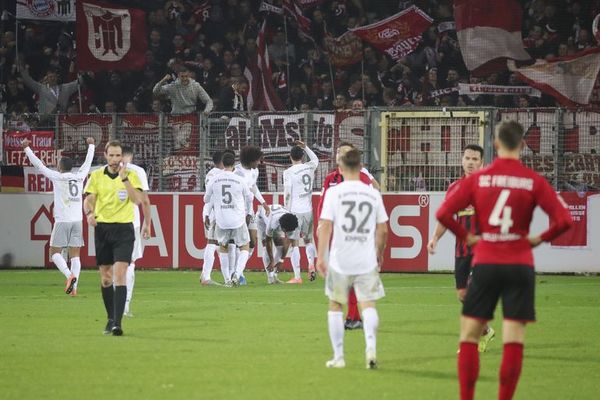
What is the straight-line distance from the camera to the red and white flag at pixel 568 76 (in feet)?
94.5

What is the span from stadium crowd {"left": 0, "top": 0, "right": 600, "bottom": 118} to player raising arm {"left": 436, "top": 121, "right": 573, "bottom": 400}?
65.3 ft

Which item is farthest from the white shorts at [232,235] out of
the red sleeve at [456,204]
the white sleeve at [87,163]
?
the red sleeve at [456,204]

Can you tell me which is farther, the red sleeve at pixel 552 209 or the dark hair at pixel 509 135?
the dark hair at pixel 509 135

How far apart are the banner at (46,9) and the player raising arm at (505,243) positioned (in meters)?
23.9

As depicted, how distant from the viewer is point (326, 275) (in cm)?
1196

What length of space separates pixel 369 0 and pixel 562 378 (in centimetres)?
2146

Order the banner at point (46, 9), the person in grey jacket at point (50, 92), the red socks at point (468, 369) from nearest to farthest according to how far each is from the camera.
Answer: the red socks at point (468, 369), the person in grey jacket at point (50, 92), the banner at point (46, 9)

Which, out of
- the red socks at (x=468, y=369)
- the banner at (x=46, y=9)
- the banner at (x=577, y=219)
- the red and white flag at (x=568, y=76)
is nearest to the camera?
the red socks at (x=468, y=369)

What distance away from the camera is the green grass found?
1091 centimetres

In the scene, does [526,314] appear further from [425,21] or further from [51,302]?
A: [425,21]

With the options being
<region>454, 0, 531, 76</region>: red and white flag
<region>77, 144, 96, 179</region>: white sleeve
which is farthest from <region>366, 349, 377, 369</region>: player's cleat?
<region>454, 0, 531, 76</region>: red and white flag

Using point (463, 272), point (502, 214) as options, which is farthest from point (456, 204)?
point (463, 272)

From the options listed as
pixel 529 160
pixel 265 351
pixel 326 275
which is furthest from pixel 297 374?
pixel 529 160

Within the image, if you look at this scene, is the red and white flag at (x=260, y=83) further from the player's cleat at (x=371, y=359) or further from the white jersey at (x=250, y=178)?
the player's cleat at (x=371, y=359)
